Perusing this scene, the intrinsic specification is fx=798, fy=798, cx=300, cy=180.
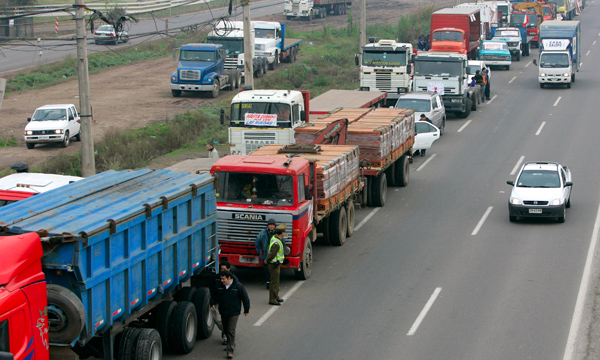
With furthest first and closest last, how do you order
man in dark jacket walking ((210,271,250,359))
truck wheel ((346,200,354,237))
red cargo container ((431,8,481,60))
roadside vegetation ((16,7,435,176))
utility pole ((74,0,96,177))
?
red cargo container ((431,8,481,60)), roadside vegetation ((16,7,435,176)), truck wheel ((346,200,354,237)), utility pole ((74,0,96,177)), man in dark jacket walking ((210,271,250,359))

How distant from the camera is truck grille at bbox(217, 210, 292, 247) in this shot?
52.8ft

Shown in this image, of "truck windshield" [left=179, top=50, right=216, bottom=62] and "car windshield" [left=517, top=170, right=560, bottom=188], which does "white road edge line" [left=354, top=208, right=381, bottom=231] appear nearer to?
"car windshield" [left=517, top=170, right=560, bottom=188]

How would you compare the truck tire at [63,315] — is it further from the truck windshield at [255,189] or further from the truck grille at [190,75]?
the truck grille at [190,75]

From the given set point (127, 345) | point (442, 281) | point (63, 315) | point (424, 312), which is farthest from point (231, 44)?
point (63, 315)

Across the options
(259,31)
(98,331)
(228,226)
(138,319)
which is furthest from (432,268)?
(259,31)

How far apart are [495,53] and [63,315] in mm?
48734

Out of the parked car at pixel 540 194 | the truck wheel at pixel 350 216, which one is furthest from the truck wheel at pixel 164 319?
the parked car at pixel 540 194

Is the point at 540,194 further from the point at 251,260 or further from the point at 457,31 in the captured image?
the point at 457,31

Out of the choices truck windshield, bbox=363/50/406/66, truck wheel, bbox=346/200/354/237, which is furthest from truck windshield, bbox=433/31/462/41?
truck wheel, bbox=346/200/354/237

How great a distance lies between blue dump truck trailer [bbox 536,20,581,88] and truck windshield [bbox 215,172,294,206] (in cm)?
3314

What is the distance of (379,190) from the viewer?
23359 mm

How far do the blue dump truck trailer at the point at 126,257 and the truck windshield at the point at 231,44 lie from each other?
32.7m

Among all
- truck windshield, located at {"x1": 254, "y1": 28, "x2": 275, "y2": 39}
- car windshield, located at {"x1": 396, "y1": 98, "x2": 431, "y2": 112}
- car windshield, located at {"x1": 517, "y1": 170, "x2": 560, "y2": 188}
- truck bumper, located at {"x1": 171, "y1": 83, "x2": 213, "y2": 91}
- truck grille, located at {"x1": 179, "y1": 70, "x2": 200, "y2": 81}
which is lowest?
car windshield, located at {"x1": 517, "y1": 170, "x2": 560, "y2": 188}

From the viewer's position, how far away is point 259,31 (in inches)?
2023
